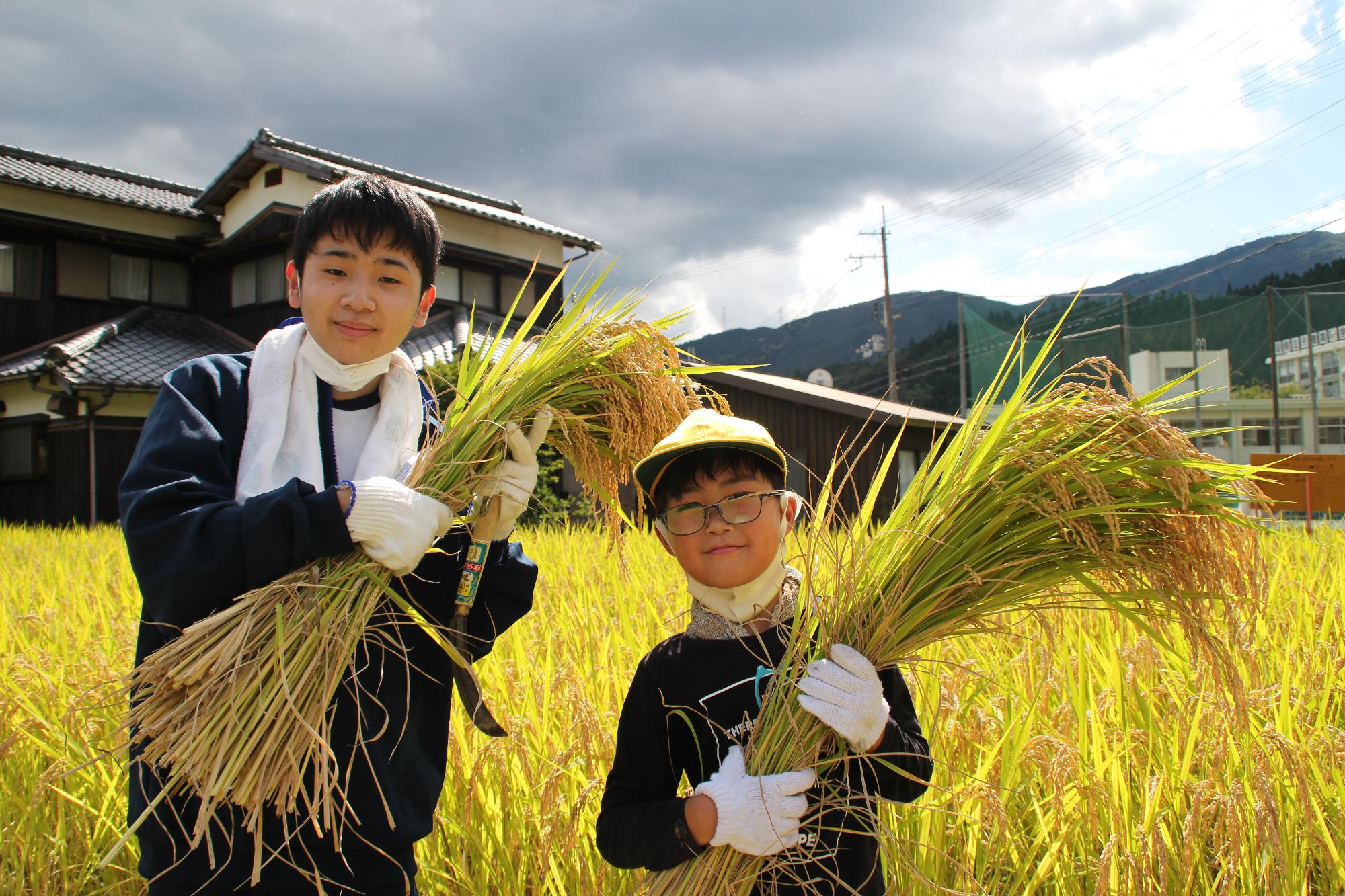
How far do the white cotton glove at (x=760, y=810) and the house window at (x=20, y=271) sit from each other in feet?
49.3

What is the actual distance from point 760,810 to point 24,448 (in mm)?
14822

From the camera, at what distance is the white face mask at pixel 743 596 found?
1.34m

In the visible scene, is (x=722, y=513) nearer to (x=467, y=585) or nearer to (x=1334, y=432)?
(x=467, y=585)

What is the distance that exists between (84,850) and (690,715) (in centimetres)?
170

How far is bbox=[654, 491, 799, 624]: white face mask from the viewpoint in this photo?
52.7 inches

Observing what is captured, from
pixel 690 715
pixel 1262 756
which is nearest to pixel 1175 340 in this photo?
pixel 1262 756

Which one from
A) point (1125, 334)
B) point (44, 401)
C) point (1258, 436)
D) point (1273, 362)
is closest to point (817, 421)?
point (1125, 334)

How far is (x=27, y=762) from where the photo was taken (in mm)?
2221

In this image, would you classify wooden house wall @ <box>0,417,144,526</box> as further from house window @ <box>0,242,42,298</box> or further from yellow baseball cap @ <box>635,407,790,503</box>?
yellow baseball cap @ <box>635,407,790,503</box>

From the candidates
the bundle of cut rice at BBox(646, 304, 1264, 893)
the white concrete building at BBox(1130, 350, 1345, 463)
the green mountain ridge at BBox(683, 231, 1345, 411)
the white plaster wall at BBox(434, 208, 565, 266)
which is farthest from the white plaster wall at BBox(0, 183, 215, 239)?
the white concrete building at BBox(1130, 350, 1345, 463)

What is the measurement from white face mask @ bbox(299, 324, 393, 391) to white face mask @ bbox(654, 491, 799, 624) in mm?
639

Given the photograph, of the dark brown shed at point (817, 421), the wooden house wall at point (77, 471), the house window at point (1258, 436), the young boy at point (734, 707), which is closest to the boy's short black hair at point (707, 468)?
the young boy at point (734, 707)

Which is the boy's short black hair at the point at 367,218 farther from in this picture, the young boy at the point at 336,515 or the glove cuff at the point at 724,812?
the glove cuff at the point at 724,812

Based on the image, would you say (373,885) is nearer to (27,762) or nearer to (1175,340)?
(27,762)
